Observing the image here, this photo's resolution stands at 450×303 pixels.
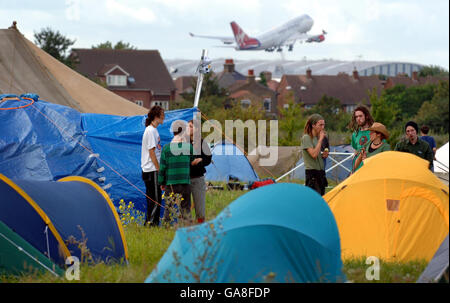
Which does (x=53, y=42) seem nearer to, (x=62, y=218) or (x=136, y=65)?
(x=136, y=65)

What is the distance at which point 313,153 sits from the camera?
927 cm

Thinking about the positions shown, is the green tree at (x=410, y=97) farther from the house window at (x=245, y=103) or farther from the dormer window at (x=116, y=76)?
the dormer window at (x=116, y=76)

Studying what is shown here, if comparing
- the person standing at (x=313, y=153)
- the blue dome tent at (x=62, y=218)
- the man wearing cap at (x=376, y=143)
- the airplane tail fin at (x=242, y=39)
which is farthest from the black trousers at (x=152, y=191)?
the airplane tail fin at (x=242, y=39)

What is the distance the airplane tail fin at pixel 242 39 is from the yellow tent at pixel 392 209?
121 m

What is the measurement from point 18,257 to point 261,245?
2225 millimetres

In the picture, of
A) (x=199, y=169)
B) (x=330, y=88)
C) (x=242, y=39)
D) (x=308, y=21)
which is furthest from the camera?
(x=242, y=39)

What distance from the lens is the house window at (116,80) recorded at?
7919 cm

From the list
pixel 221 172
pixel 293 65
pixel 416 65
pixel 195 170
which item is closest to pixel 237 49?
pixel 293 65

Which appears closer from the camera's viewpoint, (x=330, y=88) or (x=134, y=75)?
(x=134, y=75)

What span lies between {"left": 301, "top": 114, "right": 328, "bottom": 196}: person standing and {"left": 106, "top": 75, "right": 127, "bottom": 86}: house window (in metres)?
70.9

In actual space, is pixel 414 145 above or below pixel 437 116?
above

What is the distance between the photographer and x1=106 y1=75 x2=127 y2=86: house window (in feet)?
260

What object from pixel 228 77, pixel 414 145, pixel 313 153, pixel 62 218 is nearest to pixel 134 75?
pixel 228 77
